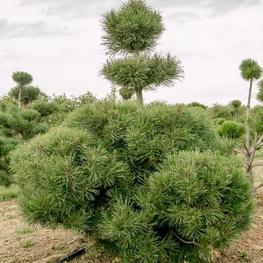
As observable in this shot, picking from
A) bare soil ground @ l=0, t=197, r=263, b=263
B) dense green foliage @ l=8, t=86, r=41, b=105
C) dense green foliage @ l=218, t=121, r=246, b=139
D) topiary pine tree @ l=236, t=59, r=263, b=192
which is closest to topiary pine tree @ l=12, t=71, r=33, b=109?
dense green foliage @ l=8, t=86, r=41, b=105

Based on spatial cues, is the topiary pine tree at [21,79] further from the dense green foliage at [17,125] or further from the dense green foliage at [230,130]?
the dense green foliage at [230,130]

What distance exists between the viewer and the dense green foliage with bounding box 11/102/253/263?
113 inches

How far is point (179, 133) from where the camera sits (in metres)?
3.16

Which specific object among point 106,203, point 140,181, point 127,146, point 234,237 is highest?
point 127,146

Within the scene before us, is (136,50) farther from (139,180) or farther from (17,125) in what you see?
(17,125)

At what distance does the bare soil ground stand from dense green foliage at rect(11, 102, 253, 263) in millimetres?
509

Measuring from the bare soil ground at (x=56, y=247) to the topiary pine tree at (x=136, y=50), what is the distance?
161 cm

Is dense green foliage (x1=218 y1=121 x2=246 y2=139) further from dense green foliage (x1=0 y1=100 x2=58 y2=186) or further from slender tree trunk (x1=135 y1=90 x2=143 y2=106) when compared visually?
dense green foliage (x1=0 y1=100 x2=58 y2=186)

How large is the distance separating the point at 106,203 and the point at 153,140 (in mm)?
683

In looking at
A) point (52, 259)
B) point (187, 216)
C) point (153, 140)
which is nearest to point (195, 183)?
point (187, 216)

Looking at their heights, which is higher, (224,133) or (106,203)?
(224,133)

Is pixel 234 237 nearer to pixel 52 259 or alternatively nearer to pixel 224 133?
pixel 52 259

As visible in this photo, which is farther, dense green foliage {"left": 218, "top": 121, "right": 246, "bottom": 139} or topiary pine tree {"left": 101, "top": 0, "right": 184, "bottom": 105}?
dense green foliage {"left": 218, "top": 121, "right": 246, "bottom": 139}

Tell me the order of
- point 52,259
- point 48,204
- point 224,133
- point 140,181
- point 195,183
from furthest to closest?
point 224,133, point 52,259, point 140,181, point 48,204, point 195,183
